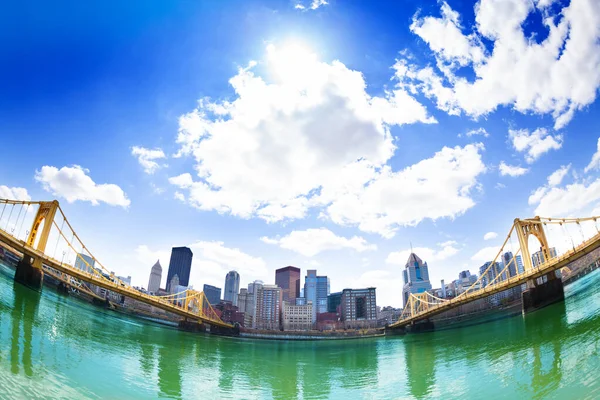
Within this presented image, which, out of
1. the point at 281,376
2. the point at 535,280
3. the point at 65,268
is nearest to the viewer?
the point at 281,376

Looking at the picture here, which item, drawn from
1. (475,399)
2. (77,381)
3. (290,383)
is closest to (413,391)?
(475,399)

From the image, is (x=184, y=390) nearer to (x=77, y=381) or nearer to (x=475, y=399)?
(x=77, y=381)

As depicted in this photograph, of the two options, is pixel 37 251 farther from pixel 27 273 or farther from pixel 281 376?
pixel 281 376

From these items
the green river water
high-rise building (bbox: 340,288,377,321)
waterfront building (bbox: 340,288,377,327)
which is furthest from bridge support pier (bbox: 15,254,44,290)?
high-rise building (bbox: 340,288,377,321)

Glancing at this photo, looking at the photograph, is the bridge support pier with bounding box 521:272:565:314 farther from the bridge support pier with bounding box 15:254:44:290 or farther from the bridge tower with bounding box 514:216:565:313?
the bridge support pier with bounding box 15:254:44:290

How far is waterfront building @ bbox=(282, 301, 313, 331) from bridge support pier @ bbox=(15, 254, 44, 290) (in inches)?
5090

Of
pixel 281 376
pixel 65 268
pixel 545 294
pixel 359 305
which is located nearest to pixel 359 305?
pixel 359 305

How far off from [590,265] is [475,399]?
10222 cm

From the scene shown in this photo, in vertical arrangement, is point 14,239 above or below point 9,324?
above

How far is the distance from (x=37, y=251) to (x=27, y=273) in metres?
4.29

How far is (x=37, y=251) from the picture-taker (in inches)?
1772

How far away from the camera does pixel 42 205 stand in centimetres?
5109

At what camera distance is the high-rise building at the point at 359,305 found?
183000 mm

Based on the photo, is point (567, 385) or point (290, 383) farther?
point (290, 383)
